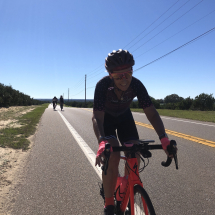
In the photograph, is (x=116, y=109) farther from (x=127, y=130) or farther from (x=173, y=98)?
(x=173, y=98)

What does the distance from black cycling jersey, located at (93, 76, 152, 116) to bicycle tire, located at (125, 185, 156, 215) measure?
0.96m

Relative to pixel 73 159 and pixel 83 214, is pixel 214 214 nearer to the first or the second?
pixel 83 214

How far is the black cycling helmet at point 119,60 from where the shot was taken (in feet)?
7.15

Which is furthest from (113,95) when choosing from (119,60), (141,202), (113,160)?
(141,202)

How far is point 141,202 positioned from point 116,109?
1.16 meters

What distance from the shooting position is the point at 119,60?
218 cm

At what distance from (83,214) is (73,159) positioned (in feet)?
8.37

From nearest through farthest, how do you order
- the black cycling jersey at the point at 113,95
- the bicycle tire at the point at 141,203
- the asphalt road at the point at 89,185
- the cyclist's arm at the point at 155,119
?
the bicycle tire at the point at 141,203 → the cyclist's arm at the point at 155,119 → the black cycling jersey at the point at 113,95 → the asphalt road at the point at 89,185

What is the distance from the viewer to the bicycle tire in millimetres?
1787

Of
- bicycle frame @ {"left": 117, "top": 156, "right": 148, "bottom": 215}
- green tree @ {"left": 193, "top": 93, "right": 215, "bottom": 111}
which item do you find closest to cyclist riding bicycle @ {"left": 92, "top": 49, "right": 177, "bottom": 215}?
bicycle frame @ {"left": 117, "top": 156, "right": 148, "bottom": 215}

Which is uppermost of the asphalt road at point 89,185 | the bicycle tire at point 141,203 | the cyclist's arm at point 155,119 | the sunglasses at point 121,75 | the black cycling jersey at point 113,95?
the sunglasses at point 121,75

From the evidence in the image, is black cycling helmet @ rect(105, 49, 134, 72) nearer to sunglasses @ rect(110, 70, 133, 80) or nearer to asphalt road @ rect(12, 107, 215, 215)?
sunglasses @ rect(110, 70, 133, 80)

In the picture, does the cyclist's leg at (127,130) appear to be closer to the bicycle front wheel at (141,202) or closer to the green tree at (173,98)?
the bicycle front wheel at (141,202)

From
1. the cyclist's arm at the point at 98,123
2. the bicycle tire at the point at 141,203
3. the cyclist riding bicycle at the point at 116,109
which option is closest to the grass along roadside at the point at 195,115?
the cyclist riding bicycle at the point at 116,109
